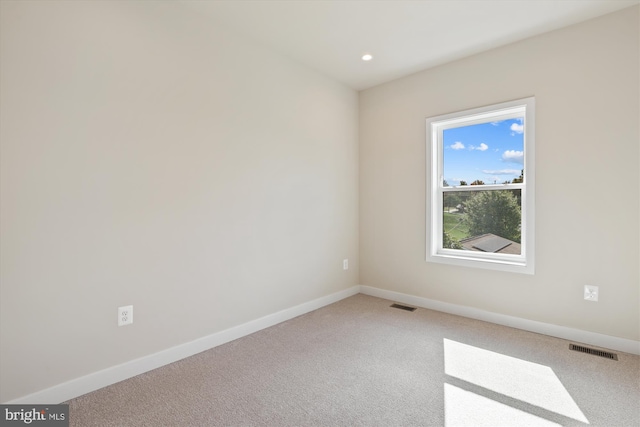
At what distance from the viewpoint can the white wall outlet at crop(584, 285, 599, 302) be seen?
2537 mm

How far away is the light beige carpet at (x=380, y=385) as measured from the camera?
1.68 m

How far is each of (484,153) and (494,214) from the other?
2.08 feet

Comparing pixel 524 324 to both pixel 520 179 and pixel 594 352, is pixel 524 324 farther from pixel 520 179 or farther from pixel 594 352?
pixel 520 179

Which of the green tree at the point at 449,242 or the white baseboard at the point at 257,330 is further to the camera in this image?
the green tree at the point at 449,242

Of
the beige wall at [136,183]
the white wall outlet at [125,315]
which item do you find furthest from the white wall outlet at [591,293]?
the white wall outlet at [125,315]

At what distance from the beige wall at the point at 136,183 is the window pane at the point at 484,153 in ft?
5.45

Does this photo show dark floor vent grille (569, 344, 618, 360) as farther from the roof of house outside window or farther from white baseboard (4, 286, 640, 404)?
the roof of house outside window

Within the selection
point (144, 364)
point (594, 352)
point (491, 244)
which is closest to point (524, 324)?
point (594, 352)

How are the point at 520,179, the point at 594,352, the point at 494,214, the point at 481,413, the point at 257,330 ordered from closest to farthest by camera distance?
the point at 481,413
the point at 594,352
the point at 257,330
the point at 520,179
the point at 494,214

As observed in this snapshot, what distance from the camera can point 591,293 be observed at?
2.56m

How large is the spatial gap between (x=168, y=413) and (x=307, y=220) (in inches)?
82.4

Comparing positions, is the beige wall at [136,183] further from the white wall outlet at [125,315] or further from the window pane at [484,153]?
the window pane at [484,153]

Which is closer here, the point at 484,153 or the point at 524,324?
the point at 524,324

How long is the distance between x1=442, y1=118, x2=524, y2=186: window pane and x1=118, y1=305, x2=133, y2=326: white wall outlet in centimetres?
318
